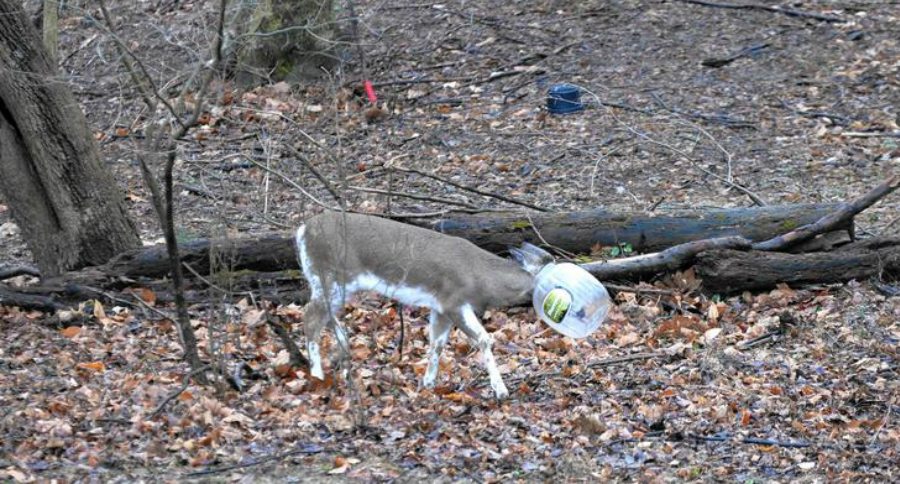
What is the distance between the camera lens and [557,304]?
289 inches

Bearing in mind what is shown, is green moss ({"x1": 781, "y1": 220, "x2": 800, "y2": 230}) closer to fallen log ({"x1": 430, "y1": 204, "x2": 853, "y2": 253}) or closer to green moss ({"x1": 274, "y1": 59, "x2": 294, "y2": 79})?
fallen log ({"x1": 430, "y1": 204, "x2": 853, "y2": 253})

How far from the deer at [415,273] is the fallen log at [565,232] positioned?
195 cm

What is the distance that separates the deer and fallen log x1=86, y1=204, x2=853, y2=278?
1949 mm

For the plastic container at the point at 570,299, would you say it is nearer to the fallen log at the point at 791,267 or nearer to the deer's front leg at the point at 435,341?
the deer's front leg at the point at 435,341

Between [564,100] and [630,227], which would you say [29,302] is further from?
[564,100]

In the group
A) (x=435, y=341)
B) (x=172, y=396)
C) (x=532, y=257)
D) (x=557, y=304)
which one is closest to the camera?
(x=172, y=396)

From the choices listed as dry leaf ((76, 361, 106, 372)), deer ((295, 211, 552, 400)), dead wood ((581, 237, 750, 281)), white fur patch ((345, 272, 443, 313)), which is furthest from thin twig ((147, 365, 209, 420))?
dead wood ((581, 237, 750, 281))

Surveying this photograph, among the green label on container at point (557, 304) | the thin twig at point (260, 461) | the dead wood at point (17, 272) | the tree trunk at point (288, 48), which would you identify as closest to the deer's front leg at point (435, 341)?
the green label on container at point (557, 304)

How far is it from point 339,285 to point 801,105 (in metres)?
8.28

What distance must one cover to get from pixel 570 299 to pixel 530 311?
7.30 ft

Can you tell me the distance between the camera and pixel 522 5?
17.2m

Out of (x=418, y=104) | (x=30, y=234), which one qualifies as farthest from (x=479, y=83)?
(x=30, y=234)

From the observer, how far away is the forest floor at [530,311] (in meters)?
6.59

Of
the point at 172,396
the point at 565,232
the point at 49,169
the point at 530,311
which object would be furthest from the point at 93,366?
the point at 565,232
